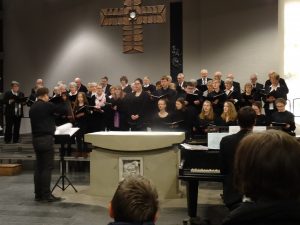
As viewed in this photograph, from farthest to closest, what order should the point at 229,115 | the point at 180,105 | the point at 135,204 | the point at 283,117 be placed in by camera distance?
the point at 180,105
the point at 283,117
the point at 229,115
the point at 135,204

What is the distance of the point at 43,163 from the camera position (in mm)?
5707

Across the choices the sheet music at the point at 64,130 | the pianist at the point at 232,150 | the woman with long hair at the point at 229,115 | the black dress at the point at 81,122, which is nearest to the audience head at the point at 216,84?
the woman with long hair at the point at 229,115

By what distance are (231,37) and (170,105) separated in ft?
14.8

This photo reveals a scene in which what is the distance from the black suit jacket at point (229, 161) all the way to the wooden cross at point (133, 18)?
5999 mm

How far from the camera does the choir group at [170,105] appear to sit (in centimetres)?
713

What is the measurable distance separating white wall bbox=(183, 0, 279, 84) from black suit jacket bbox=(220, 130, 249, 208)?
7.67m

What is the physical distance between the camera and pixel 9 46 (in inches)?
526

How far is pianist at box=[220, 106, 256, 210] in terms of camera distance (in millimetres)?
3512

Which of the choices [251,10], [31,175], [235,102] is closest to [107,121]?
[31,175]

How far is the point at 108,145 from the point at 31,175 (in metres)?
2.53

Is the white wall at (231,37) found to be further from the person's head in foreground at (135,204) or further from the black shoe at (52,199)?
the person's head in foreground at (135,204)

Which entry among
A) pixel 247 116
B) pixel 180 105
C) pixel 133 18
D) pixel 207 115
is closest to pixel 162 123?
pixel 180 105

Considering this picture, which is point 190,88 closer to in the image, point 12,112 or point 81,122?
point 81,122

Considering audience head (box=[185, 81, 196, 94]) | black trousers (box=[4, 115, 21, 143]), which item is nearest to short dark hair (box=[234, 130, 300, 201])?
audience head (box=[185, 81, 196, 94])
